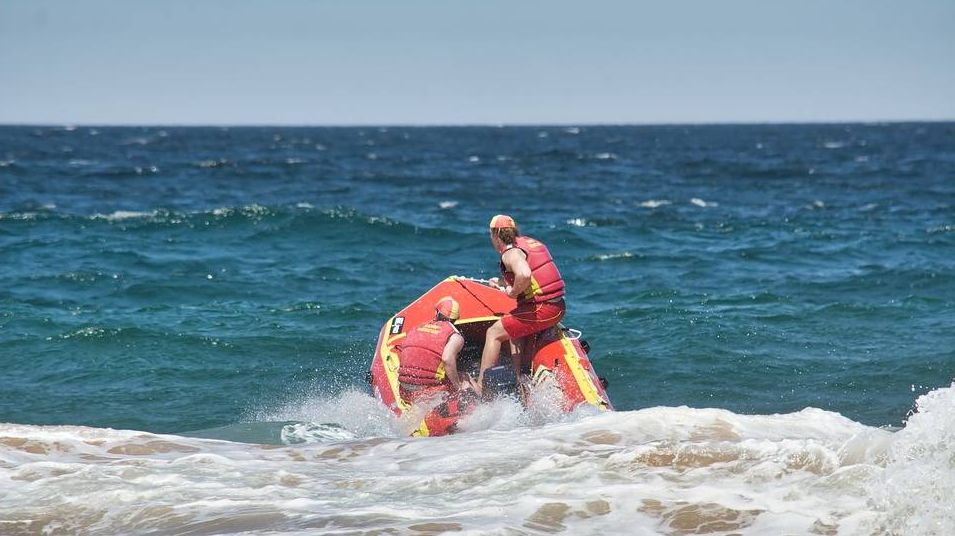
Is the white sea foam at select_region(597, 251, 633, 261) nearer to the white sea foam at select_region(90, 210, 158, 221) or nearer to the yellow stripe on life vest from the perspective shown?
the yellow stripe on life vest

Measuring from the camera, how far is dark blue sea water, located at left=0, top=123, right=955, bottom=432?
12109mm

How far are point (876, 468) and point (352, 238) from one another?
17149 mm

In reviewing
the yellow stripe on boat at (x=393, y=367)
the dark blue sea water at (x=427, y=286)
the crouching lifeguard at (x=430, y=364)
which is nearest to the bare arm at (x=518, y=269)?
the crouching lifeguard at (x=430, y=364)

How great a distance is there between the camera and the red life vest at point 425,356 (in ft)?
31.4

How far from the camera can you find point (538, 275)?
9.69 metres

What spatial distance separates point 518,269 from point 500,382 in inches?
47.0

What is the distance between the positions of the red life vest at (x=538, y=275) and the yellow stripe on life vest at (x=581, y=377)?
56 cm

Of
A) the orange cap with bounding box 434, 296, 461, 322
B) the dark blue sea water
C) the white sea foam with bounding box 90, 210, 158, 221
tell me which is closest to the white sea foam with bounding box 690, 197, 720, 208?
the dark blue sea water

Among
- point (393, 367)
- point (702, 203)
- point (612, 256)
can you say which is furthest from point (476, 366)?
point (702, 203)

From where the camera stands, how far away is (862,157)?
182ft

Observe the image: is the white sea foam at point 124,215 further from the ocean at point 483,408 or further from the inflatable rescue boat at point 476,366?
the inflatable rescue boat at point 476,366

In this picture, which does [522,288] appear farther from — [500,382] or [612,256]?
[612,256]

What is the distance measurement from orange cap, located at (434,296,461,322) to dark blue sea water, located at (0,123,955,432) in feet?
7.94

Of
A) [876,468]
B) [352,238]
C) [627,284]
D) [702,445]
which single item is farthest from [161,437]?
[352,238]
